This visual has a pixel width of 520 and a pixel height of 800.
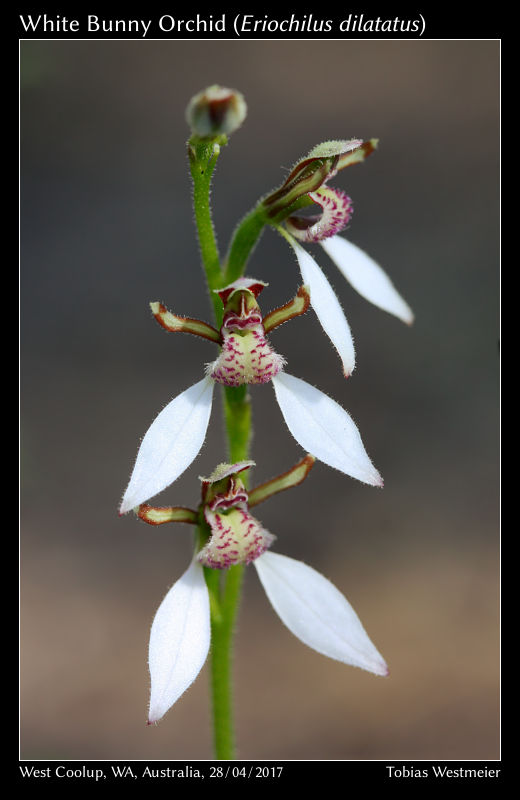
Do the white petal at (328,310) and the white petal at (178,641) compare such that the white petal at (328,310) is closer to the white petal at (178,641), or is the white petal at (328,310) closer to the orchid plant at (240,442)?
the orchid plant at (240,442)

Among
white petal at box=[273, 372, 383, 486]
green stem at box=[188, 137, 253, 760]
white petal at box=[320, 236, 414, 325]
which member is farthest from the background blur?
white petal at box=[273, 372, 383, 486]

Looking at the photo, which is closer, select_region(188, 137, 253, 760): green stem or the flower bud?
the flower bud

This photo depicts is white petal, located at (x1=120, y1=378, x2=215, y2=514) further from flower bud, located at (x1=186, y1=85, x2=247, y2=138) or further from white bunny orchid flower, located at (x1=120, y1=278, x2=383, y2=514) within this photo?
flower bud, located at (x1=186, y1=85, x2=247, y2=138)

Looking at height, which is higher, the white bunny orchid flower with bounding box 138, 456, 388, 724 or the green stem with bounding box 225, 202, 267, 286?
the green stem with bounding box 225, 202, 267, 286

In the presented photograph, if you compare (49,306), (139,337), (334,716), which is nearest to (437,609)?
(334,716)

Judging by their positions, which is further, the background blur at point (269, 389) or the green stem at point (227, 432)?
the background blur at point (269, 389)

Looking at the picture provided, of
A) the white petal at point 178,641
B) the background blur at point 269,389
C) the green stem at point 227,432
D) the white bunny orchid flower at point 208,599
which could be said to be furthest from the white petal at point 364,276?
the background blur at point 269,389

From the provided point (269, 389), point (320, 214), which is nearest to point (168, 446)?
point (320, 214)
